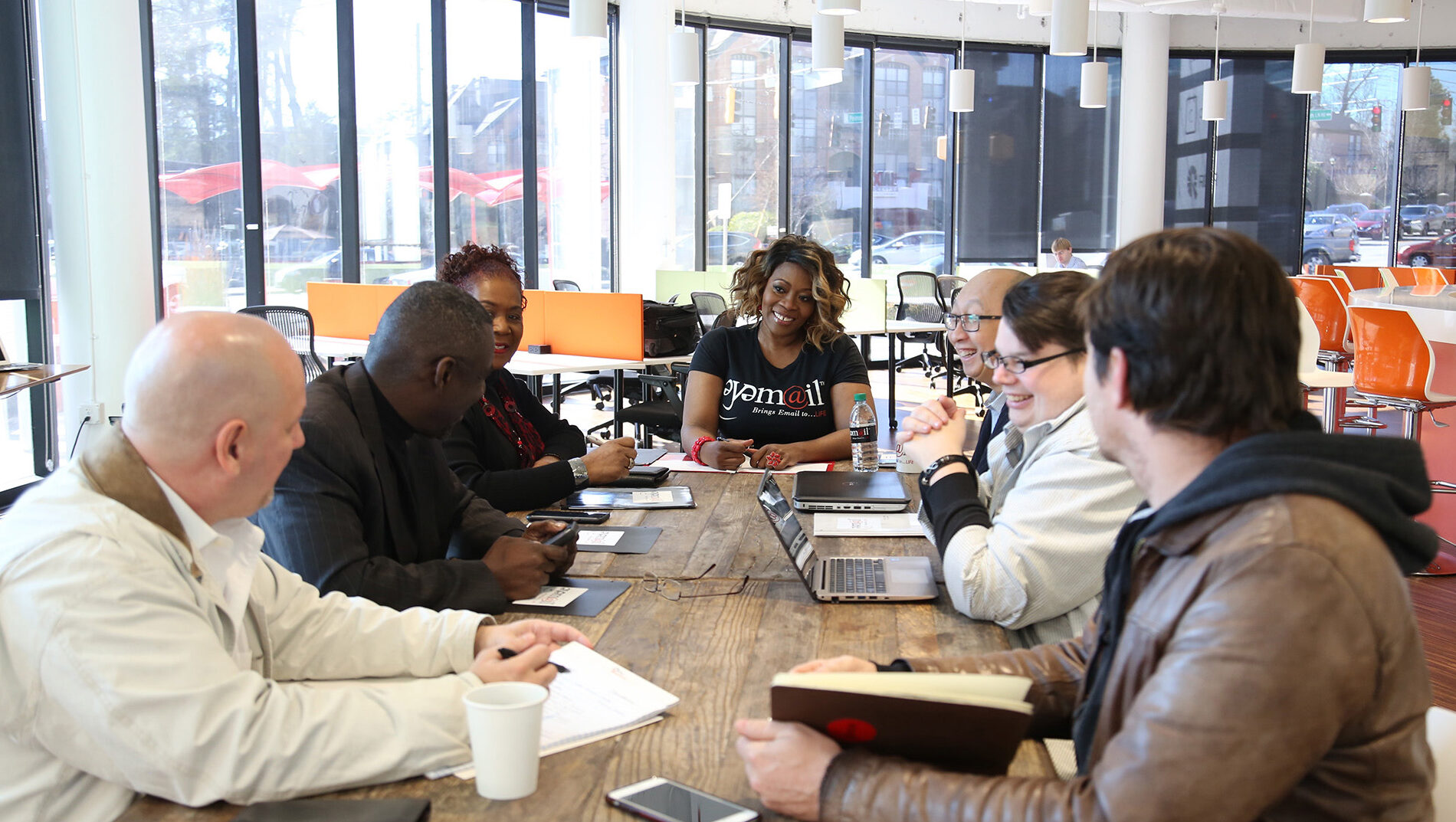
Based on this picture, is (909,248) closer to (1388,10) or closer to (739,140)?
(739,140)

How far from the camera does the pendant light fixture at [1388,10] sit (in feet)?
25.0

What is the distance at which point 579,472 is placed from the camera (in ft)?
9.13

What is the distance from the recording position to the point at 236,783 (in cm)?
113

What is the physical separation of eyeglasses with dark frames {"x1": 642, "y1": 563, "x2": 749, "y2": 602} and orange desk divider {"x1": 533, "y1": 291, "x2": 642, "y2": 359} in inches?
168

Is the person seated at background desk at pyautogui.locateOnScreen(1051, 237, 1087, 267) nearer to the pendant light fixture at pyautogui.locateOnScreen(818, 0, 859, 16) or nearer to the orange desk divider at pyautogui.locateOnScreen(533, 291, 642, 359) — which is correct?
the pendant light fixture at pyautogui.locateOnScreen(818, 0, 859, 16)

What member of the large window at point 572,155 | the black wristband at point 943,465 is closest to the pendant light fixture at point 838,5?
the large window at point 572,155

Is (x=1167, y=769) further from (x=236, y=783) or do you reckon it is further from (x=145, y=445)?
(x=145, y=445)

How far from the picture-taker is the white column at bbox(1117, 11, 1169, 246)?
1187 centimetres

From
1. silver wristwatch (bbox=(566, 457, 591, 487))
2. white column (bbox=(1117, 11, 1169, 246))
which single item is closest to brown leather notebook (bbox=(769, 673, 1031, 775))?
silver wristwatch (bbox=(566, 457, 591, 487))

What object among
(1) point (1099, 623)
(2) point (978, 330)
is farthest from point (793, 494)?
(1) point (1099, 623)

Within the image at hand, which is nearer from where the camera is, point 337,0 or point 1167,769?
point 1167,769

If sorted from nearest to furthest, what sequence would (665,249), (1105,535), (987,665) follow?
(987,665) < (1105,535) < (665,249)

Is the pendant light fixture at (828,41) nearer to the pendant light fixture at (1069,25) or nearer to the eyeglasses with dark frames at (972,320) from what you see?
the pendant light fixture at (1069,25)

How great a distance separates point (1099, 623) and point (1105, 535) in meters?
0.58
